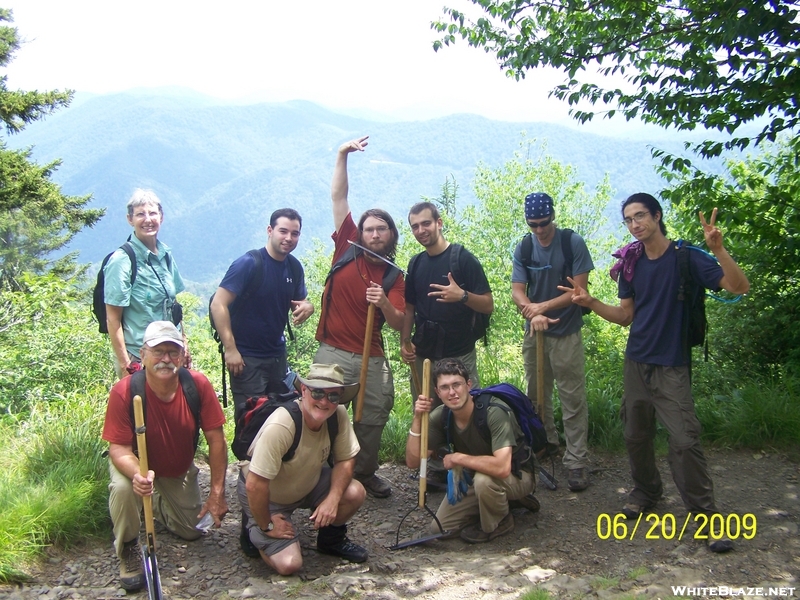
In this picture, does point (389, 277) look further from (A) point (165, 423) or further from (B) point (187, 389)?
(A) point (165, 423)

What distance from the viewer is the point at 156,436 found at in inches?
170

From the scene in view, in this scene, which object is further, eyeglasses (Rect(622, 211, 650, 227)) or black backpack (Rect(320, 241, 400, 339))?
black backpack (Rect(320, 241, 400, 339))

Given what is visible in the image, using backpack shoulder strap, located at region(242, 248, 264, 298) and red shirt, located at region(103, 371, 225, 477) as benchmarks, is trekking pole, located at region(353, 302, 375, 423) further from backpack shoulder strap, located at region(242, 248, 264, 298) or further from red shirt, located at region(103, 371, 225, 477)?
red shirt, located at region(103, 371, 225, 477)

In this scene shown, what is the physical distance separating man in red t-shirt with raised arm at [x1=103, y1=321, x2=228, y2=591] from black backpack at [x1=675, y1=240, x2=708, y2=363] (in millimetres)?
3045

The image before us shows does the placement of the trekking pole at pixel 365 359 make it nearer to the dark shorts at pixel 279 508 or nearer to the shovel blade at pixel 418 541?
the dark shorts at pixel 279 508

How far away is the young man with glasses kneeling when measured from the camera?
4133 millimetres

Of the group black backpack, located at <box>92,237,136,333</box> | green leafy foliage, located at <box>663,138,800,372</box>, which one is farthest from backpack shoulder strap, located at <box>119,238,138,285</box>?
green leafy foliage, located at <box>663,138,800,372</box>

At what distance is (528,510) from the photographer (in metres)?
5.11

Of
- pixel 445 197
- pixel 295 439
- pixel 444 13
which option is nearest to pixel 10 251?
pixel 445 197

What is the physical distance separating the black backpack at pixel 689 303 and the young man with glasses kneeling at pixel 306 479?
220 centimetres

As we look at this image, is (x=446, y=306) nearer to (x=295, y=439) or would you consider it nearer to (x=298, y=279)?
(x=298, y=279)

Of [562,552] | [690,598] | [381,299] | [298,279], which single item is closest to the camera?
[690,598]

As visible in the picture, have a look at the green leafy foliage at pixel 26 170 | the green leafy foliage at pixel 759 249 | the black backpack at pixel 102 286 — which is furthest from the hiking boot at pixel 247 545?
the green leafy foliage at pixel 26 170

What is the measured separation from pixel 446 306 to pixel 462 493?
140 cm
